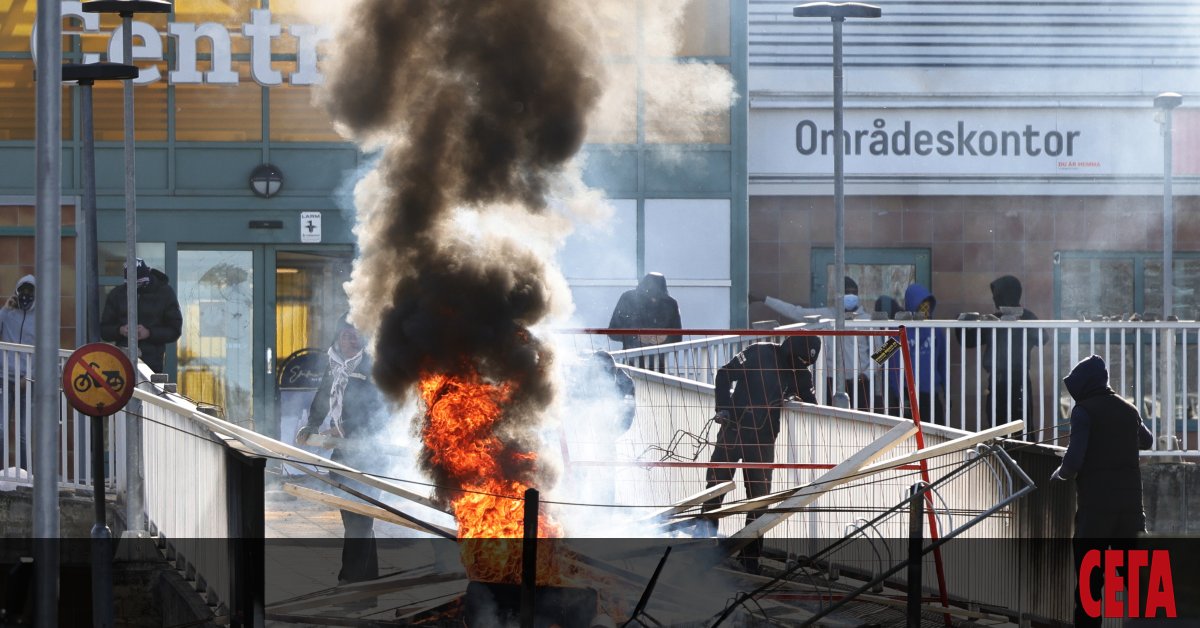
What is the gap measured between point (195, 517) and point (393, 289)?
1701 mm

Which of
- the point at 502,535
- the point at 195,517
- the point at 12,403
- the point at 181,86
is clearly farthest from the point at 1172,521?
the point at 181,86

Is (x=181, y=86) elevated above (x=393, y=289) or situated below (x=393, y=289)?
above

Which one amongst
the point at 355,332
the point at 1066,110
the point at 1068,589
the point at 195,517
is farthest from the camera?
the point at 1066,110

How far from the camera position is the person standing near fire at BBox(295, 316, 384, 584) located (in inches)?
333

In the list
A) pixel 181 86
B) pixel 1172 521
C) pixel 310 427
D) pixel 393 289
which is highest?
pixel 181 86

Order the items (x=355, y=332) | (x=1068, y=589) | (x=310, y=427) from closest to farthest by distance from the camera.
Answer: (x=1068, y=589)
(x=310, y=427)
(x=355, y=332)

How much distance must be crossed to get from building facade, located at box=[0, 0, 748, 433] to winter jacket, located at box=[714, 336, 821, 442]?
512 cm

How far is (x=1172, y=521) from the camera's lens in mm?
11266

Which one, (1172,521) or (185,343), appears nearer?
(1172,521)

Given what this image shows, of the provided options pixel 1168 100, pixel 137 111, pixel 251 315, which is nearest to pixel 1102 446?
pixel 1168 100

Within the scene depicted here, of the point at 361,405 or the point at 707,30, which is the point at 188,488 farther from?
the point at 707,30

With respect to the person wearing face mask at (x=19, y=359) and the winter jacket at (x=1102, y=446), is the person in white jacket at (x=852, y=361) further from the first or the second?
the person wearing face mask at (x=19, y=359)

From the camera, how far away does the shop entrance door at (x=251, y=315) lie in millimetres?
14812

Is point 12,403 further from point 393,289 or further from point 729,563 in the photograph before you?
point 729,563
